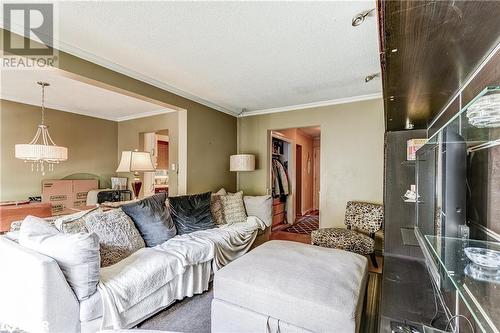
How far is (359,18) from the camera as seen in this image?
1.65 m

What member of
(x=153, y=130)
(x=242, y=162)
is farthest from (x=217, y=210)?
(x=153, y=130)

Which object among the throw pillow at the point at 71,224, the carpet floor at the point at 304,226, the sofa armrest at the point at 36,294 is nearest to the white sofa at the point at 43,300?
the sofa armrest at the point at 36,294

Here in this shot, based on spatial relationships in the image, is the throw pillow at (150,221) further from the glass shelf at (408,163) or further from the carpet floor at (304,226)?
the carpet floor at (304,226)

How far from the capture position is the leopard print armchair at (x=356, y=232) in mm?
2715

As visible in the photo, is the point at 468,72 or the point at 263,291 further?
the point at 263,291

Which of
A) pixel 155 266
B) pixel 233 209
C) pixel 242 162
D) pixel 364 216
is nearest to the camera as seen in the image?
pixel 155 266

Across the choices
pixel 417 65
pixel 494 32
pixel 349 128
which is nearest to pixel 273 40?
pixel 417 65

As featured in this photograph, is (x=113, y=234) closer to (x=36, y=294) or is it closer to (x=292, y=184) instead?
(x=36, y=294)

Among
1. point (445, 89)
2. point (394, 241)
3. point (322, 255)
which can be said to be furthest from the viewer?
point (394, 241)

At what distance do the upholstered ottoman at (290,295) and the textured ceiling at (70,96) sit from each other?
2.45 metres

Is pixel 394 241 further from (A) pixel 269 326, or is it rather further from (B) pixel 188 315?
(B) pixel 188 315

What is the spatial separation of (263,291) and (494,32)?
158 cm

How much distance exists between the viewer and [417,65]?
3.46 feet

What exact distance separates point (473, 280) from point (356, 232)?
2.40m
